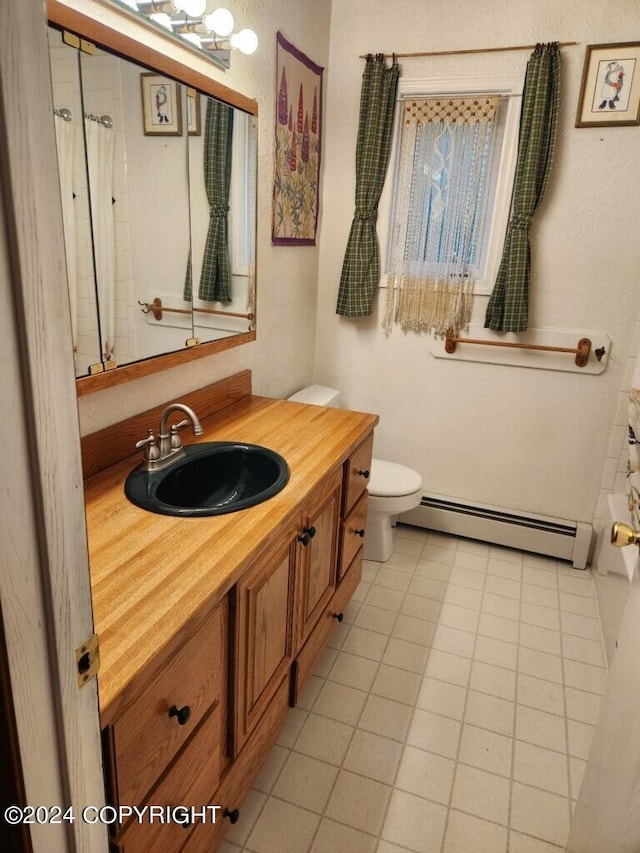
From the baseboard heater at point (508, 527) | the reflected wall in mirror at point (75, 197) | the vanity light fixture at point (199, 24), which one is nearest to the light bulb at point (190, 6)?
the vanity light fixture at point (199, 24)

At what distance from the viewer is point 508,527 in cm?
288

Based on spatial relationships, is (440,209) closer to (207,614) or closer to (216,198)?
(216,198)

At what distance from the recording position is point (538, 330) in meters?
2.60

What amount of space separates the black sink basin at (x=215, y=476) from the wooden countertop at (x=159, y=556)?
49 millimetres

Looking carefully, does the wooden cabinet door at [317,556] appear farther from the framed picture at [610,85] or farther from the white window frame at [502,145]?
the framed picture at [610,85]

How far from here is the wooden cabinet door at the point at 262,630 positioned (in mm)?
1265

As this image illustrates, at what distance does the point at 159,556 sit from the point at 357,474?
3.15ft

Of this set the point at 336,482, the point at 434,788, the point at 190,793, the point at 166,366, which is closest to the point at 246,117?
the point at 166,366

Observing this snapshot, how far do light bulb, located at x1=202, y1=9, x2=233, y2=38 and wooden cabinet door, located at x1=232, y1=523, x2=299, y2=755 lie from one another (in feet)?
4.56

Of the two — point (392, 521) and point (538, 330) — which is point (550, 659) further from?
point (538, 330)

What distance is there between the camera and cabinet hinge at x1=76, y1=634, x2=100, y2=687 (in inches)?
23.9

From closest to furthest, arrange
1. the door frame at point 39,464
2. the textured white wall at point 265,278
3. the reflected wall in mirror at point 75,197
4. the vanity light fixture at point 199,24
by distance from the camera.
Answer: the door frame at point 39,464 → the reflected wall in mirror at point 75,197 → the vanity light fixture at point 199,24 → the textured white wall at point 265,278

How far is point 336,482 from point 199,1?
136 cm

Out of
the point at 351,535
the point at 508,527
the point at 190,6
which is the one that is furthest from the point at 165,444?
the point at 508,527
